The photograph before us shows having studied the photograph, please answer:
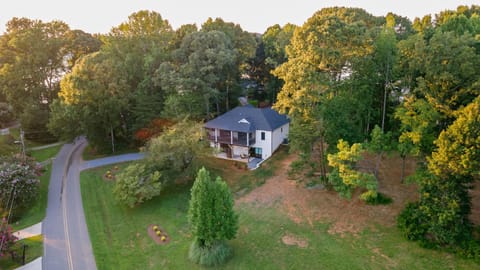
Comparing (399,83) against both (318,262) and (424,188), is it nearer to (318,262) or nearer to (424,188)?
(424,188)

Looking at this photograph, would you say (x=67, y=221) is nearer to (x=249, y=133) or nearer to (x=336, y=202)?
(x=249, y=133)

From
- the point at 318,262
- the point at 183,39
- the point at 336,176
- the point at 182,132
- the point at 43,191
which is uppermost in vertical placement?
the point at 183,39

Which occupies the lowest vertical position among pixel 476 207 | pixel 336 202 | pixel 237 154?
pixel 336 202

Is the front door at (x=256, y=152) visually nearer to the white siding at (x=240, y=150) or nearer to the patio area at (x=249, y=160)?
the patio area at (x=249, y=160)

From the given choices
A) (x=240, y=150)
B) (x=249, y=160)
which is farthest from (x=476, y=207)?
(x=240, y=150)

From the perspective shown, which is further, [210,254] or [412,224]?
[412,224]

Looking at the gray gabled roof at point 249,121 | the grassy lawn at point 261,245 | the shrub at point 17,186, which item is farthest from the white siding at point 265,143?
the shrub at point 17,186

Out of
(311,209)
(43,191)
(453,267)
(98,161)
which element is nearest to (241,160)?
(311,209)
